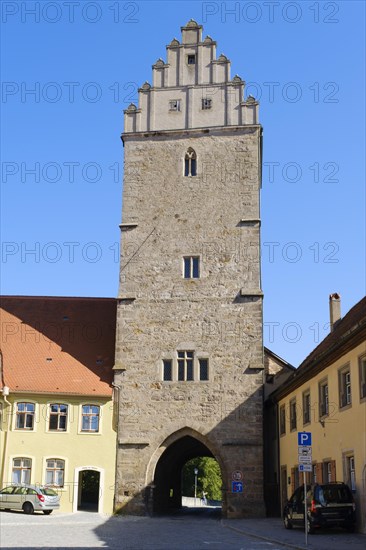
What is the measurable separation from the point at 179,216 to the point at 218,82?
273 inches

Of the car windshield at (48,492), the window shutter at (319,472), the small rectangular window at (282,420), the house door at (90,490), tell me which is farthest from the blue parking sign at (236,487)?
the house door at (90,490)

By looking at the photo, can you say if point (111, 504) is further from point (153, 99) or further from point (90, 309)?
point (153, 99)

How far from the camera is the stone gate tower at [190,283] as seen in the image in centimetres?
3094

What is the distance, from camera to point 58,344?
112 feet

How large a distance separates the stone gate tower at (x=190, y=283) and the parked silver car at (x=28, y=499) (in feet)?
12.0

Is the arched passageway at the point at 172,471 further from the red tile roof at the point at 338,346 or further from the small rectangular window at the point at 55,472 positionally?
the red tile roof at the point at 338,346

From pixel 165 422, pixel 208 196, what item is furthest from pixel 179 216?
pixel 165 422

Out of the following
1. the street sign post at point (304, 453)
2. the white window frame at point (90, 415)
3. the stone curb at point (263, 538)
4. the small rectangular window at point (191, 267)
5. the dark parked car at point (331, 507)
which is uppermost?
the small rectangular window at point (191, 267)

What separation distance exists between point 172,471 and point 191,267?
40.9 feet

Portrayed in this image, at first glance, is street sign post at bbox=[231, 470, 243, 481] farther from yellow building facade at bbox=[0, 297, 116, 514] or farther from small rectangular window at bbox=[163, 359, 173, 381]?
yellow building facade at bbox=[0, 297, 116, 514]

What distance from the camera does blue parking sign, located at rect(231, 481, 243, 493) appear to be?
30.3 m

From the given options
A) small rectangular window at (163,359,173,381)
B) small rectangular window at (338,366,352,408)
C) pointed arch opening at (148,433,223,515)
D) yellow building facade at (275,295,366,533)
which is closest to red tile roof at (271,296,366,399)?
yellow building facade at (275,295,366,533)

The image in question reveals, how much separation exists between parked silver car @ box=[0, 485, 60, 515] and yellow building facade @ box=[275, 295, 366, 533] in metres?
9.35

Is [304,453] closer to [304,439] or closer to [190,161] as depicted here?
[304,439]
